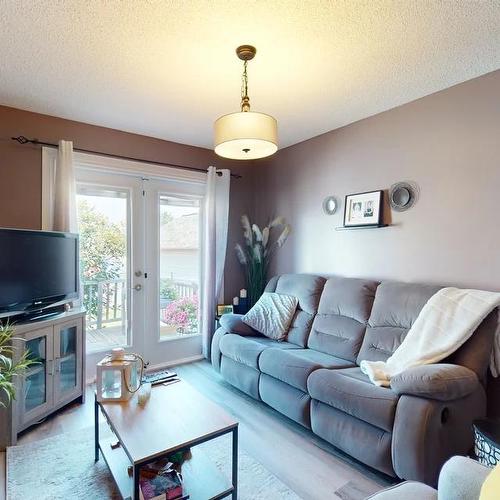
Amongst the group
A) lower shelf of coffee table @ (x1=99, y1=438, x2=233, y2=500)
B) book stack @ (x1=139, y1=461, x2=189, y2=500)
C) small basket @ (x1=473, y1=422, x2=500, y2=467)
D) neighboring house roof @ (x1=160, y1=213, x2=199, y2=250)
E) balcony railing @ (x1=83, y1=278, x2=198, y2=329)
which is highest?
neighboring house roof @ (x1=160, y1=213, x2=199, y2=250)

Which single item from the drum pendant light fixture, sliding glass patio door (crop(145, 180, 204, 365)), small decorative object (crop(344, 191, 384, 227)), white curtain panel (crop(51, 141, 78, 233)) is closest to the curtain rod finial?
white curtain panel (crop(51, 141, 78, 233))

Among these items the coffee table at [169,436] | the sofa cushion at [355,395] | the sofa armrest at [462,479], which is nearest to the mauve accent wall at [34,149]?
the coffee table at [169,436]

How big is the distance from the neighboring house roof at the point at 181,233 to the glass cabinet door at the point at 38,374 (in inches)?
58.0

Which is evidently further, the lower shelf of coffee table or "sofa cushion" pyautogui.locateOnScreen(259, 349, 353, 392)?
"sofa cushion" pyautogui.locateOnScreen(259, 349, 353, 392)

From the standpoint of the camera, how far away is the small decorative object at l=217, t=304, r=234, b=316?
12.2ft

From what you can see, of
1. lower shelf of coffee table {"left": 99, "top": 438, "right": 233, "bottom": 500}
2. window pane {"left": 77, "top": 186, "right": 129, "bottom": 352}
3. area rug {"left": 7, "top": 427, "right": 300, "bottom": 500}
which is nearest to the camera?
lower shelf of coffee table {"left": 99, "top": 438, "right": 233, "bottom": 500}

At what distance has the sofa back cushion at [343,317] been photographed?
257 centimetres

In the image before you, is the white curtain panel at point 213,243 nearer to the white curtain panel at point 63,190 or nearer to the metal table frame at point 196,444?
the white curtain panel at point 63,190

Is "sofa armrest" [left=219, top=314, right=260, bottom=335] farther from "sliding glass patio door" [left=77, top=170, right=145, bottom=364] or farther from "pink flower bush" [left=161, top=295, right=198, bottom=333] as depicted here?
"sliding glass patio door" [left=77, top=170, right=145, bottom=364]

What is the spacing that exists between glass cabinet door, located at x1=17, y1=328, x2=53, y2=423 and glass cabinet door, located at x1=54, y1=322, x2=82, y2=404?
6 centimetres

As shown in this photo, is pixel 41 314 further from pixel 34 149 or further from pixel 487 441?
pixel 487 441

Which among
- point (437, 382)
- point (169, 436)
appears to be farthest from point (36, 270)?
point (437, 382)

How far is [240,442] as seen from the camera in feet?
7.29

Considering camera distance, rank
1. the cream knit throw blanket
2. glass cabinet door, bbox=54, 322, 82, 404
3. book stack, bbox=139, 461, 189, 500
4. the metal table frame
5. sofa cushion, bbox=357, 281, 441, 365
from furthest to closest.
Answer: glass cabinet door, bbox=54, 322, 82, 404 < sofa cushion, bbox=357, 281, 441, 365 < the cream knit throw blanket < book stack, bbox=139, 461, 189, 500 < the metal table frame
